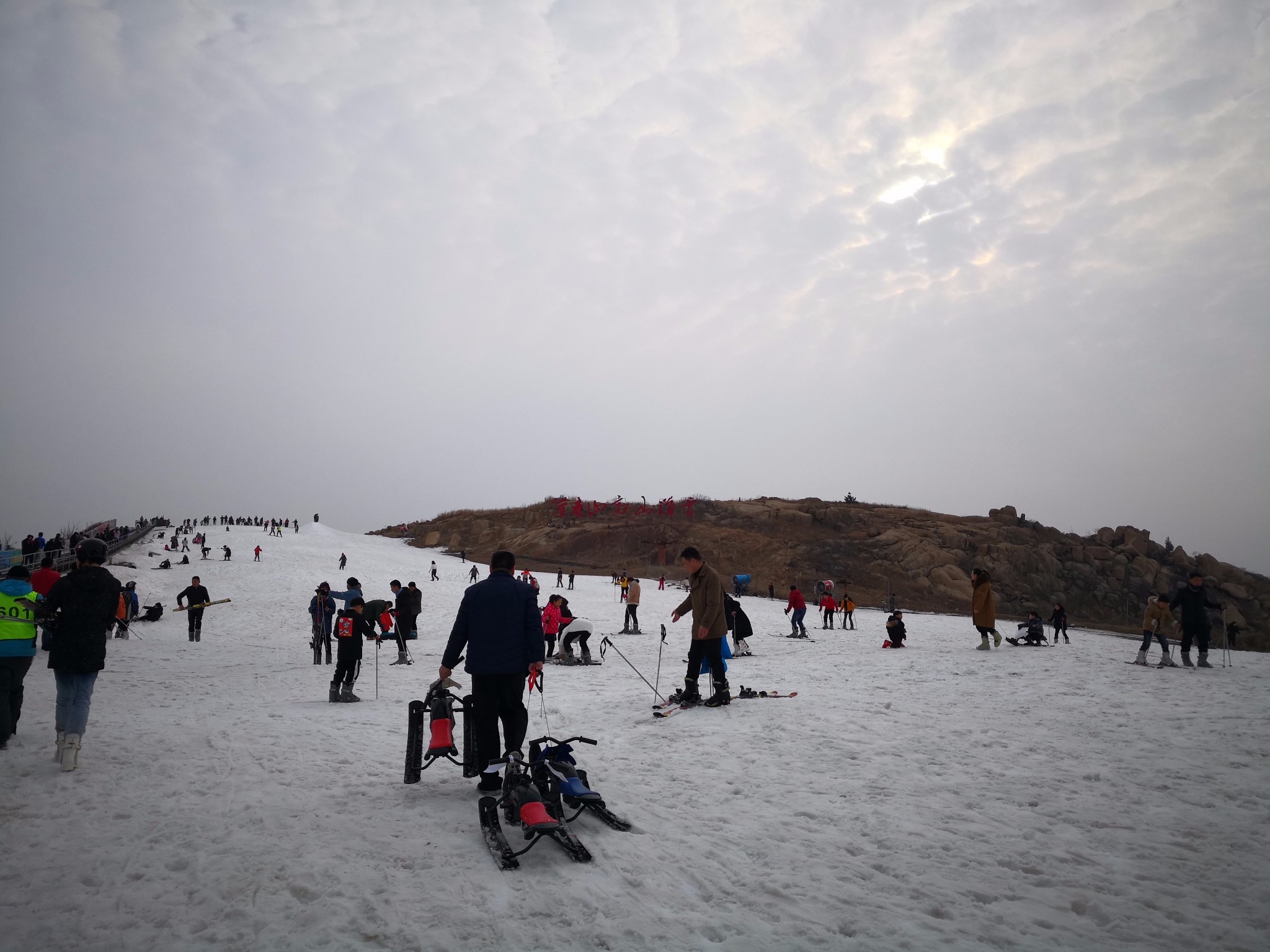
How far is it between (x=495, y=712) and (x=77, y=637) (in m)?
4.26

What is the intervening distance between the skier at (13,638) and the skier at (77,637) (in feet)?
1.57

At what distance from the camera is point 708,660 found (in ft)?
32.2

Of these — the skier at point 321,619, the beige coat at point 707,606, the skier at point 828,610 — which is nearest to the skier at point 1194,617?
the beige coat at point 707,606

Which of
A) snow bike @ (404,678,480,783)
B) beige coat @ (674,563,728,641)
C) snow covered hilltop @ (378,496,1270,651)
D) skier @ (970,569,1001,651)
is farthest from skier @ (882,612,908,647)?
snow covered hilltop @ (378,496,1270,651)

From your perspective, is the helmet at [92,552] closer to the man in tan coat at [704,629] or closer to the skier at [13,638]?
the skier at [13,638]

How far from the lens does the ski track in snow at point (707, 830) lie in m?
3.82

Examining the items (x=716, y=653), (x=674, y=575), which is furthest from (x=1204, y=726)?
(x=674, y=575)

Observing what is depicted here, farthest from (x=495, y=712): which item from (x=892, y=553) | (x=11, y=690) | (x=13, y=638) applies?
(x=892, y=553)

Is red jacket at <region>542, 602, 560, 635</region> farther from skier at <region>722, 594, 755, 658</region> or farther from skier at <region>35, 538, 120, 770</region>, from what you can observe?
skier at <region>35, 538, 120, 770</region>

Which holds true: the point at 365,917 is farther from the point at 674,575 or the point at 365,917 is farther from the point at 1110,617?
the point at 1110,617

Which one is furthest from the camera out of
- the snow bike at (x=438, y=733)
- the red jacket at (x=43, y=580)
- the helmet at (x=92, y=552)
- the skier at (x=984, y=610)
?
the skier at (x=984, y=610)

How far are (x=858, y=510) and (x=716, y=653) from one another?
73986 mm

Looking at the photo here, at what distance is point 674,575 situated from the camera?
57.0m

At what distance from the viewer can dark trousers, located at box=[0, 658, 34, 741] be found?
22.7 ft
